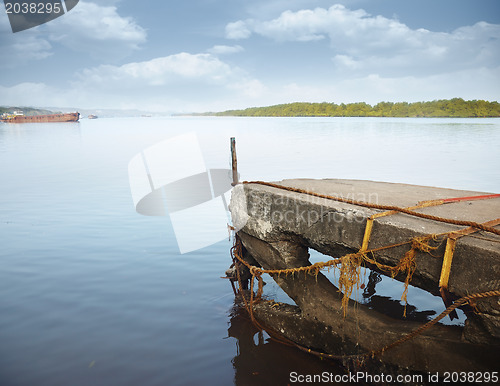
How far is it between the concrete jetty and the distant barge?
107311mm

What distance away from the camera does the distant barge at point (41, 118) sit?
99.0 metres

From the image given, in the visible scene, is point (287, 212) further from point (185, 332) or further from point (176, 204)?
point (176, 204)

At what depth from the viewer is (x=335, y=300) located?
4199mm

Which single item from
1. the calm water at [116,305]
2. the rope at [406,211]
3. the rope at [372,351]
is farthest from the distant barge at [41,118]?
the rope at [406,211]

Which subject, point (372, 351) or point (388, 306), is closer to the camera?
point (372, 351)

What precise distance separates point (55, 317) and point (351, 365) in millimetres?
4169

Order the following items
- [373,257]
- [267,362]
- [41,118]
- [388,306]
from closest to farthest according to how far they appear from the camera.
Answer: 1. [373,257]
2. [267,362]
3. [388,306]
4. [41,118]

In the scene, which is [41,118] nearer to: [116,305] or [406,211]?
[116,305]

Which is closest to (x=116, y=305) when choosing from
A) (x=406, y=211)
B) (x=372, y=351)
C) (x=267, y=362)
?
(x=267, y=362)

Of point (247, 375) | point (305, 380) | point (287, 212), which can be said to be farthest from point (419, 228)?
point (247, 375)

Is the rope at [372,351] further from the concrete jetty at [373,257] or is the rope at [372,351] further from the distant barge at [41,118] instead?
the distant barge at [41,118]

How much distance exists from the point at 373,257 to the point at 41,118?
116990 mm

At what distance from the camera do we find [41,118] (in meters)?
103

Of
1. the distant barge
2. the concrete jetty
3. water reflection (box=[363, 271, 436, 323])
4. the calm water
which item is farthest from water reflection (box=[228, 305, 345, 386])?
the distant barge
